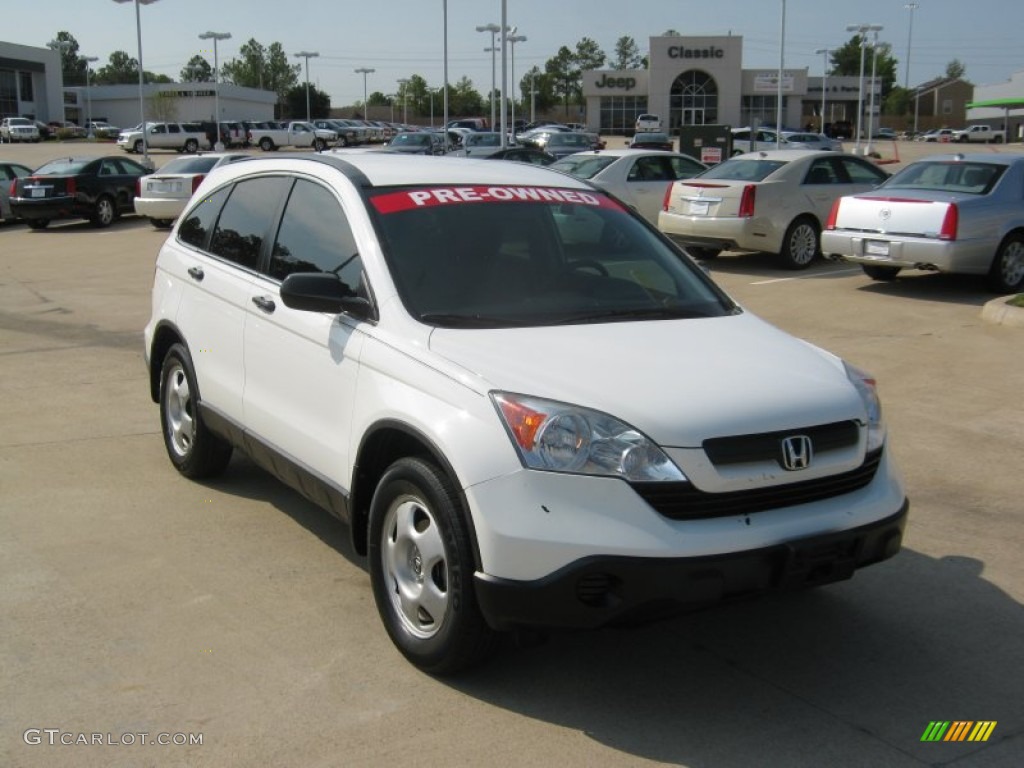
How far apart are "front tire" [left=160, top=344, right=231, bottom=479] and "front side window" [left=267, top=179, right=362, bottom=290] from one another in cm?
118

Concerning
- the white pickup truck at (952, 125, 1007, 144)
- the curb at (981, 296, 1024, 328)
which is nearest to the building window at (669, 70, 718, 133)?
the white pickup truck at (952, 125, 1007, 144)

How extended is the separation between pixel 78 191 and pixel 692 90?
7265 cm

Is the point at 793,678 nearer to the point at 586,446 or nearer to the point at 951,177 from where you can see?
the point at 586,446

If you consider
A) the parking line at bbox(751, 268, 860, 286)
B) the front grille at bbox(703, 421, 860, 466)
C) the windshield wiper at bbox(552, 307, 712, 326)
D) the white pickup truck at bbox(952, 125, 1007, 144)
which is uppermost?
the white pickup truck at bbox(952, 125, 1007, 144)

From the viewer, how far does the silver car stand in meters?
12.5

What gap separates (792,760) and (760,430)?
1.05 m

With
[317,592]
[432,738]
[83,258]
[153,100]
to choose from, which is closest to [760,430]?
[432,738]

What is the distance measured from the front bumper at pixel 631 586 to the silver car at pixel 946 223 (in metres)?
9.83

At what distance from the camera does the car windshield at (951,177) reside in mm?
13156

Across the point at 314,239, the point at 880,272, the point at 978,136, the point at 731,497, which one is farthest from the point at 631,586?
the point at 978,136

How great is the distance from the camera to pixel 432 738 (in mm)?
3676

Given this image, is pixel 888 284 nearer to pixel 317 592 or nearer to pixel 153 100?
pixel 317 592

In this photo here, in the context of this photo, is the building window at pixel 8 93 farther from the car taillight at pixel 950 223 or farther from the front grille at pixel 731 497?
the front grille at pixel 731 497

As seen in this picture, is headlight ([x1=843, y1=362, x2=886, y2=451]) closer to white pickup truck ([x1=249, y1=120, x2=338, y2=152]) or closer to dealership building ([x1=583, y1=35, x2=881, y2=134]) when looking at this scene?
white pickup truck ([x1=249, y1=120, x2=338, y2=152])
